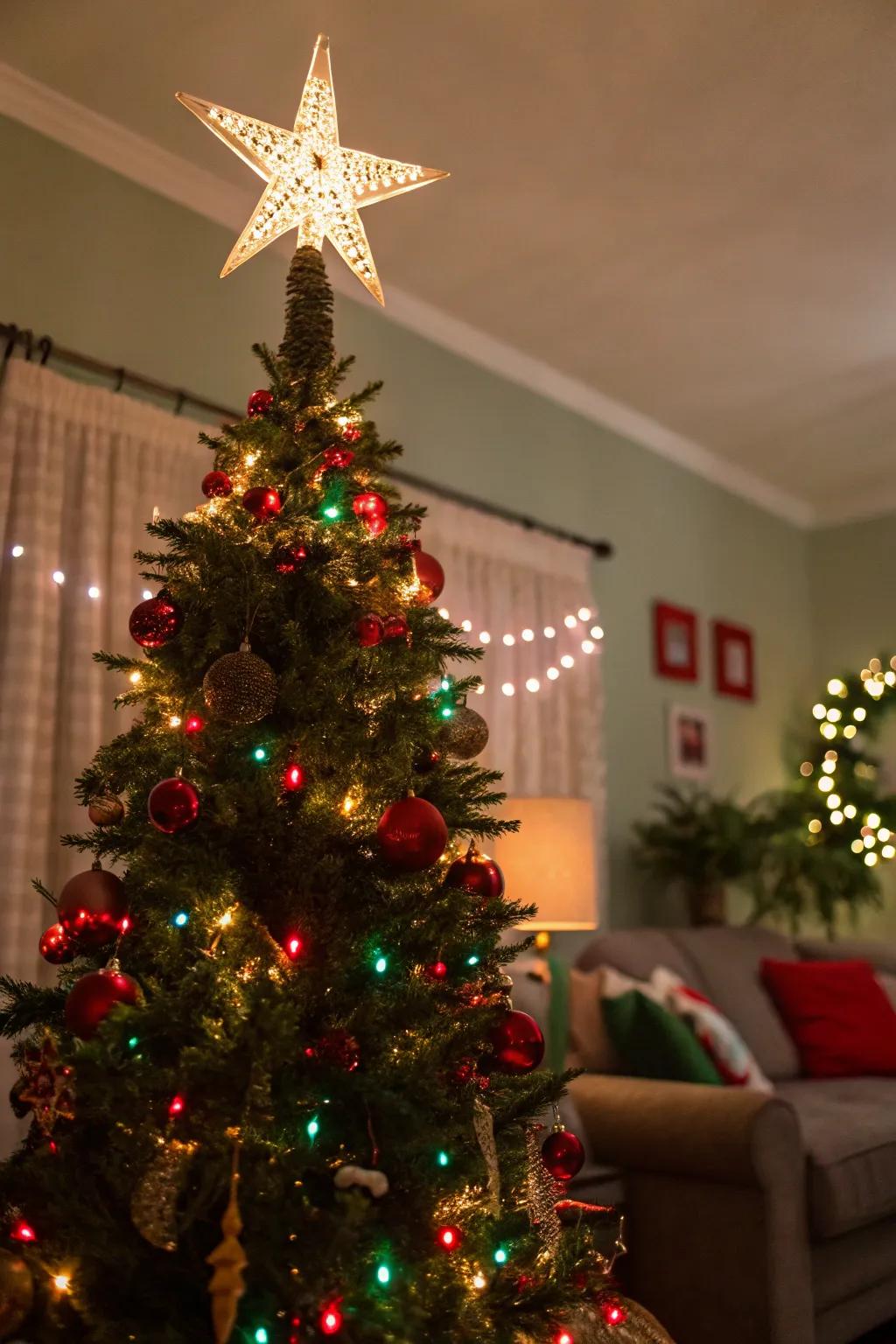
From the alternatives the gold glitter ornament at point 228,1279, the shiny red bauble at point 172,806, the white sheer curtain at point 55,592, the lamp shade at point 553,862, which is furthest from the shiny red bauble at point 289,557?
→ the lamp shade at point 553,862

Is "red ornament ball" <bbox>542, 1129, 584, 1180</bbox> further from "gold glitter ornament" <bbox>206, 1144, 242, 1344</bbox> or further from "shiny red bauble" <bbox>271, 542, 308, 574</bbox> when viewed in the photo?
"shiny red bauble" <bbox>271, 542, 308, 574</bbox>

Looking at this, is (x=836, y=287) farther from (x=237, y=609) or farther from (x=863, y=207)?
(x=237, y=609)

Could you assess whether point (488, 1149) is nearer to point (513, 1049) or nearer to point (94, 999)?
point (513, 1049)

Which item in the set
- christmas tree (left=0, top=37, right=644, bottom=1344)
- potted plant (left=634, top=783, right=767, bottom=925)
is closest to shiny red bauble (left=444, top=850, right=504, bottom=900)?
christmas tree (left=0, top=37, right=644, bottom=1344)

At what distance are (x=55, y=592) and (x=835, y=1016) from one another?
2.73 m

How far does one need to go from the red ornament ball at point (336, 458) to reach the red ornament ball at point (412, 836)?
544 mm

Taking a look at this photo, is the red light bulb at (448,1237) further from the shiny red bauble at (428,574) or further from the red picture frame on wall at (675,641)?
the red picture frame on wall at (675,641)

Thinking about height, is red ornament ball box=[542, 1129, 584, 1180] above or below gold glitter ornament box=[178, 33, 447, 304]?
below

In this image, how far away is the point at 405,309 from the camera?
370cm

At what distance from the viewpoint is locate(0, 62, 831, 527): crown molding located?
279cm

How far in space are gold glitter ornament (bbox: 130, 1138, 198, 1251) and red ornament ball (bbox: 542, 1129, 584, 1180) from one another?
1.95ft

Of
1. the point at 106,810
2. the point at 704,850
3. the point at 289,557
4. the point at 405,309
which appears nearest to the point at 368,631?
the point at 289,557

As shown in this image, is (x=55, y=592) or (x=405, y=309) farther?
(x=405, y=309)

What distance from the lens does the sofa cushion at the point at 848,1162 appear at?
97.0 inches
